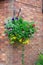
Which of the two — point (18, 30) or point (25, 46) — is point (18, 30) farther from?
point (25, 46)

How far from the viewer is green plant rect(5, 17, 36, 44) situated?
17.7 ft

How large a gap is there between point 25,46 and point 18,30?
0.90m

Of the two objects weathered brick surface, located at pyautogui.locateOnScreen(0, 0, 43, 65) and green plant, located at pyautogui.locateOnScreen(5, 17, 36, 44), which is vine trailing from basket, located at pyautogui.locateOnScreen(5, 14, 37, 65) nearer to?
green plant, located at pyautogui.locateOnScreen(5, 17, 36, 44)

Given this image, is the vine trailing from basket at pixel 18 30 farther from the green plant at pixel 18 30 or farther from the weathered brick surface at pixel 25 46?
the weathered brick surface at pixel 25 46

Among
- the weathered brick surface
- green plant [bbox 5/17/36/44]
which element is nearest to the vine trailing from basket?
green plant [bbox 5/17/36/44]

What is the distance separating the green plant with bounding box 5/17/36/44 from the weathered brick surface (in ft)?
1.02

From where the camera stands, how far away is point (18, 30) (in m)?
5.42

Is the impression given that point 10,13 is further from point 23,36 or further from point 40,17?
point 40,17

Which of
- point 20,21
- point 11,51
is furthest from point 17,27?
point 11,51

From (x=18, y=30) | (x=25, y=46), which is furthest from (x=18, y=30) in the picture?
(x=25, y=46)

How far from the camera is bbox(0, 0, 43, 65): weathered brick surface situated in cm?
574

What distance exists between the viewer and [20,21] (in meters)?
5.57

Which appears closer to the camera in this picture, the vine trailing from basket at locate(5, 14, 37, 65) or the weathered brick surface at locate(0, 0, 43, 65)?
the vine trailing from basket at locate(5, 14, 37, 65)

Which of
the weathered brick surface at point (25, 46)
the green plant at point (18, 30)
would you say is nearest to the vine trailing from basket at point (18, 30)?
the green plant at point (18, 30)
